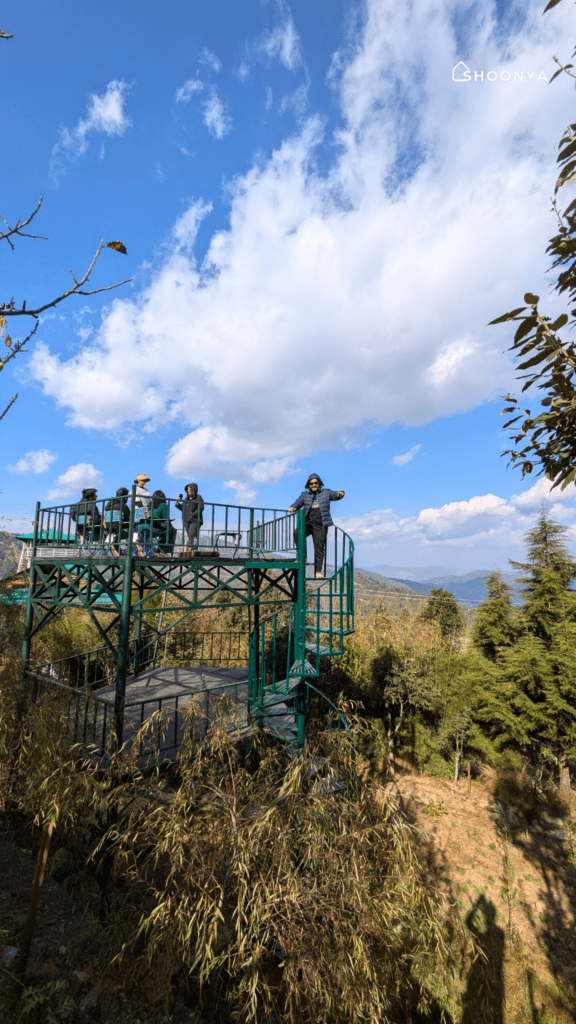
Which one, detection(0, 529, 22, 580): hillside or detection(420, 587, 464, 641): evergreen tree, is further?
detection(420, 587, 464, 641): evergreen tree

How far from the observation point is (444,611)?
29.4 m

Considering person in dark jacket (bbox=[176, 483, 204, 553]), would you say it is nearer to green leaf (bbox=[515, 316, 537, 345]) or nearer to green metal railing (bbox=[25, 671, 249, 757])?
green metal railing (bbox=[25, 671, 249, 757])

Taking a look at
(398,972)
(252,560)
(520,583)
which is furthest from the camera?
(520,583)

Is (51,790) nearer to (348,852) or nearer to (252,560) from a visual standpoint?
(348,852)

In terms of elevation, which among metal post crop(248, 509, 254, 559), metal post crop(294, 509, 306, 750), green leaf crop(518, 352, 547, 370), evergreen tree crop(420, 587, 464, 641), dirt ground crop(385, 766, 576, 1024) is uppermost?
green leaf crop(518, 352, 547, 370)

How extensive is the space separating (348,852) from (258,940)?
92cm

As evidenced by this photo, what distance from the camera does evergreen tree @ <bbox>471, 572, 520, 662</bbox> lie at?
16.0 meters

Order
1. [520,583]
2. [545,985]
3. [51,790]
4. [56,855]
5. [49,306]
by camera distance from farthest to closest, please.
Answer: [520,583] → [545,985] → [56,855] → [51,790] → [49,306]

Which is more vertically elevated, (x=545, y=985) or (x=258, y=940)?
(x=258, y=940)

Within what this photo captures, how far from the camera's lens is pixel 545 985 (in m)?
7.54

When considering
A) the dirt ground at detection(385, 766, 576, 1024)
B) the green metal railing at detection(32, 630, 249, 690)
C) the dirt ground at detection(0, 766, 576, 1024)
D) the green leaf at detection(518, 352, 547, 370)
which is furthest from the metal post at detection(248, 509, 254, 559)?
the green leaf at detection(518, 352, 547, 370)

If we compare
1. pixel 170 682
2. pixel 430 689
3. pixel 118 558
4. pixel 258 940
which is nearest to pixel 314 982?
→ pixel 258 940

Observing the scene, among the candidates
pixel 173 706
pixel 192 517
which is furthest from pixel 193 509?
pixel 173 706

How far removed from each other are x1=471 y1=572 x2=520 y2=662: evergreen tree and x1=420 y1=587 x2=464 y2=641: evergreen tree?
35.4ft
